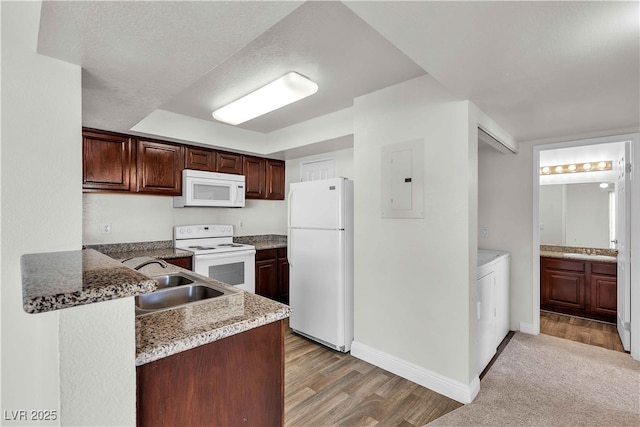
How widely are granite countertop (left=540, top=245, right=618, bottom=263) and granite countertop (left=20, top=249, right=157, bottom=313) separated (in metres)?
4.69

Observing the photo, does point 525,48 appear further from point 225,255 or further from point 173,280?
point 225,255

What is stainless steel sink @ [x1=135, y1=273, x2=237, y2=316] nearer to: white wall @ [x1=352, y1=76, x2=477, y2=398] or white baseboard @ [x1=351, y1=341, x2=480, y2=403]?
white wall @ [x1=352, y1=76, x2=477, y2=398]

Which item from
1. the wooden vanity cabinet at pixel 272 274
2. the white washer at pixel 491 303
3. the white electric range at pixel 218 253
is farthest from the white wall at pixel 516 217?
the white electric range at pixel 218 253

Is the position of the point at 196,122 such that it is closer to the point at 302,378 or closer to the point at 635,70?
the point at 302,378

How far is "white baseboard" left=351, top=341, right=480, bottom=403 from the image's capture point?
2102 millimetres

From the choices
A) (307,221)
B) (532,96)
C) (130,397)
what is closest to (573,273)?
(532,96)

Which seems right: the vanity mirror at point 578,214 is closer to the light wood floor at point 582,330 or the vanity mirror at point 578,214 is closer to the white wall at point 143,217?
the light wood floor at point 582,330

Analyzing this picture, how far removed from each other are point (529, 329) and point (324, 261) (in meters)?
2.41

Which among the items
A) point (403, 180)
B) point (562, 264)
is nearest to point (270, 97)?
point (403, 180)

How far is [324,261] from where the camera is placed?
295 cm

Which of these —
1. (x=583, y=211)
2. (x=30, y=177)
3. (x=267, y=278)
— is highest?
(x=30, y=177)

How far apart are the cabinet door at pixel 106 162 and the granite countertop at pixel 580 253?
5.11 m

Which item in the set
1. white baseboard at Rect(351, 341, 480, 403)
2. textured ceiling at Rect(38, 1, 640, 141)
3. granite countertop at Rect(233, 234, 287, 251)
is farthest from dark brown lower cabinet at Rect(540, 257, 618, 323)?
granite countertop at Rect(233, 234, 287, 251)

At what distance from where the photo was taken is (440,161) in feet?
7.27
